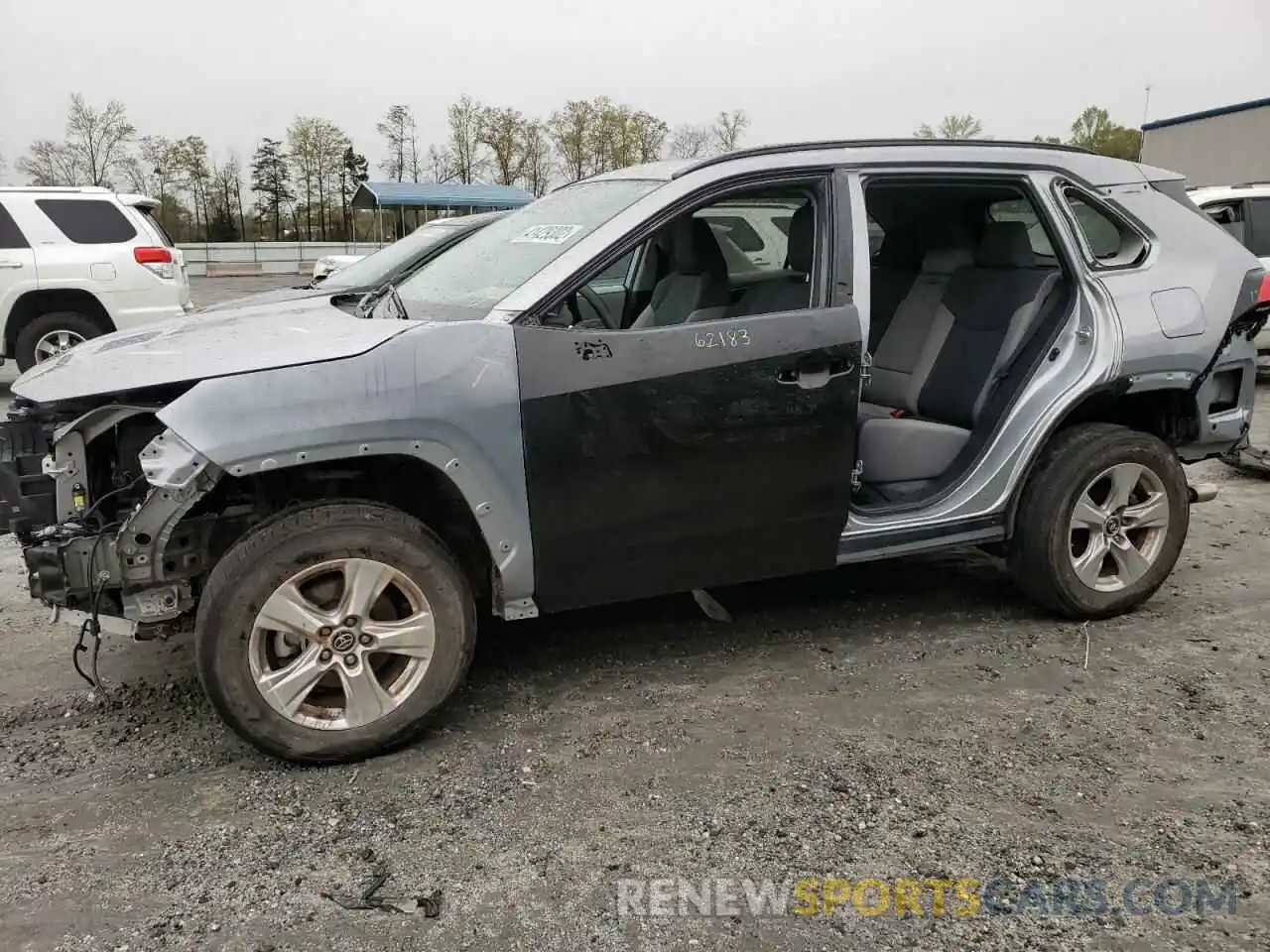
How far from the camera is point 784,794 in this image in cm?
302

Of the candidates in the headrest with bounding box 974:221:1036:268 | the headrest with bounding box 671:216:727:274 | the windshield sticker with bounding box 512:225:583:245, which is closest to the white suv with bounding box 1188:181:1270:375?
the headrest with bounding box 974:221:1036:268

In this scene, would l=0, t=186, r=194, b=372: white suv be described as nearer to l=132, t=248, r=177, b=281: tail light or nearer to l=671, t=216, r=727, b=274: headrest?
l=132, t=248, r=177, b=281: tail light

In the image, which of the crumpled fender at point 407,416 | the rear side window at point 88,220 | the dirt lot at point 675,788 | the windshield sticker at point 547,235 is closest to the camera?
the dirt lot at point 675,788

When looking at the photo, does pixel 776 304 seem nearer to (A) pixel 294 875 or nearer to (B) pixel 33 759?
(A) pixel 294 875

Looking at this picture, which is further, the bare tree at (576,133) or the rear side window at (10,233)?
the bare tree at (576,133)

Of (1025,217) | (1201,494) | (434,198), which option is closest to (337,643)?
(1025,217)

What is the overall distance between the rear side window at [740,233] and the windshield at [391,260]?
3784 millimetres

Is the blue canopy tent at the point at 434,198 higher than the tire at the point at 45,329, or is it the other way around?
the blue canopy tent at the point at 434,198

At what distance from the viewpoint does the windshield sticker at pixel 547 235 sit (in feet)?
11.9

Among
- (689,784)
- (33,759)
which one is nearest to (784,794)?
(689,784)

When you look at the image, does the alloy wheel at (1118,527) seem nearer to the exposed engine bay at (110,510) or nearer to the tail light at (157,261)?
the exposed engine bay at (110,510)

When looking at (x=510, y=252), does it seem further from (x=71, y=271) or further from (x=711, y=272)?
(x=71, y=271)

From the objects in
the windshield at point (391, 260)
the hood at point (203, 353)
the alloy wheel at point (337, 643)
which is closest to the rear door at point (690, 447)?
the alloy wheel at point (337, 643)

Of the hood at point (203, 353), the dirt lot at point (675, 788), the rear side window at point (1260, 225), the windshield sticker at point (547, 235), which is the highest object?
the rear side window at point (1260, 225)
